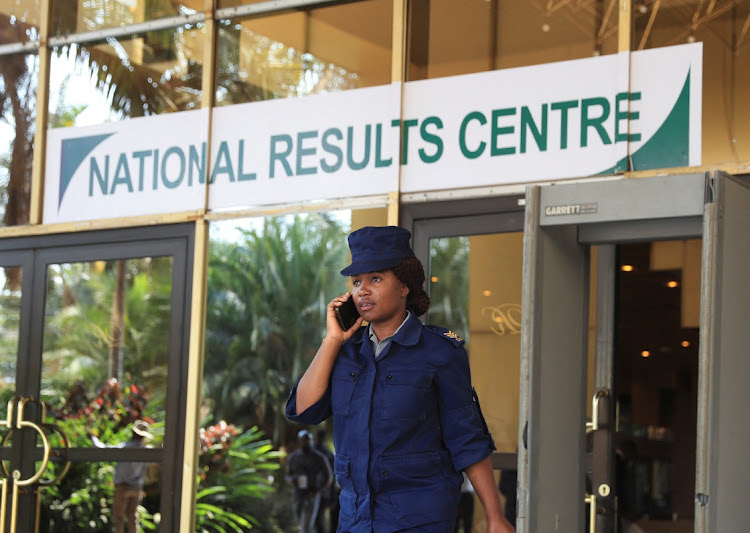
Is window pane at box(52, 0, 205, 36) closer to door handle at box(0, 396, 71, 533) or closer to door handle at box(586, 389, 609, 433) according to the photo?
door handle at box(0, 396, 71, 533)

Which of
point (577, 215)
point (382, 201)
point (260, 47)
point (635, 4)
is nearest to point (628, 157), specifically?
point (635, 4)

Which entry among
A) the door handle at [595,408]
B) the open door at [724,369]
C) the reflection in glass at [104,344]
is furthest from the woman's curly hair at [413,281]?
the reflection in glass at [104,344]

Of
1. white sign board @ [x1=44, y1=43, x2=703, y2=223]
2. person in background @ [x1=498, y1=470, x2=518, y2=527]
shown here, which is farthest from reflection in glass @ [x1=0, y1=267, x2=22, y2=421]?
person in background @ [x1=498, y1=470, x2=518, y2=527]

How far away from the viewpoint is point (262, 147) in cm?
626

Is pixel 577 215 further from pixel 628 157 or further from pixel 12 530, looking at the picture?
pixel 12 530

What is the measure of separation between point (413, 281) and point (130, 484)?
3.60 m

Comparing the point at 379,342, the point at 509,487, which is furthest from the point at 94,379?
the point at 379,342

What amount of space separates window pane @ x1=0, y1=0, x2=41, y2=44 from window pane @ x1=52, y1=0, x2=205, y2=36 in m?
0.15

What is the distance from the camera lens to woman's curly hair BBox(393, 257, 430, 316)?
3.53 m

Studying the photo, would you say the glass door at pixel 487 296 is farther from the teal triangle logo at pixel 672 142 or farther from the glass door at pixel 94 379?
the glass door at pixel 94 379

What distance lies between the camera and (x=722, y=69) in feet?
16.4

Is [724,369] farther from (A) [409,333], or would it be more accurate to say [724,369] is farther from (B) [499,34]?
(B) [499,34]

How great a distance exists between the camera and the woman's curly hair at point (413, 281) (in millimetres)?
3529

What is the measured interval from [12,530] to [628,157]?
160 inches
